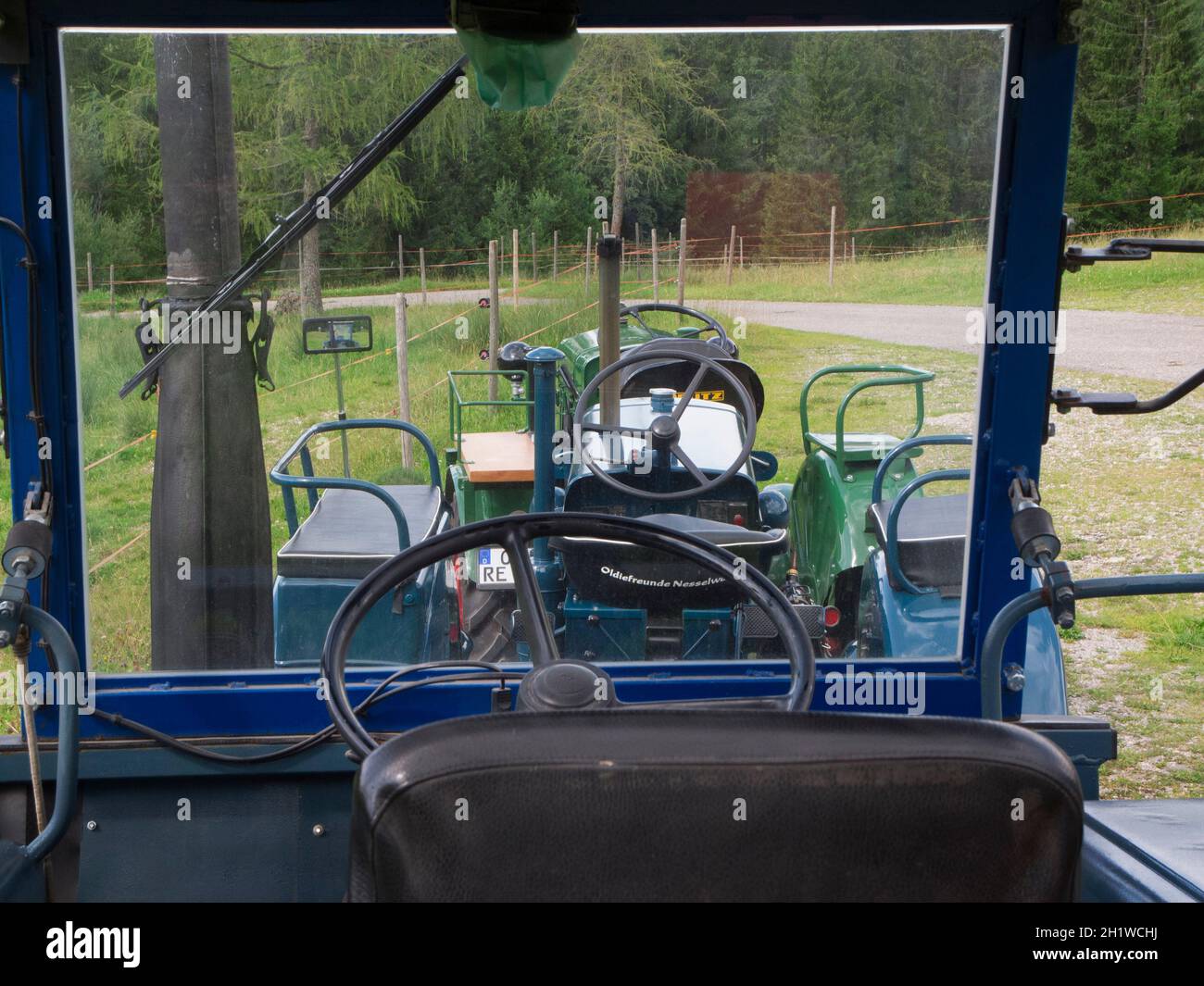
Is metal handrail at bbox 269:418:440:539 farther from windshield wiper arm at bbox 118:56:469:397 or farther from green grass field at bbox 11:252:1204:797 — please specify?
windshield wiper arm at bbox 118:56:469:397

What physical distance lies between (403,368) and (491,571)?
46 centimetres

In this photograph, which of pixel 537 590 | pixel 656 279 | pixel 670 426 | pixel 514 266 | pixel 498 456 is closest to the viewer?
pixel 537 590

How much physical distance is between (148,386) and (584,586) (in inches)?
37.9

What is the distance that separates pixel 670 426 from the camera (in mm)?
2691

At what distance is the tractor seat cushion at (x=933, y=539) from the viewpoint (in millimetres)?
2326

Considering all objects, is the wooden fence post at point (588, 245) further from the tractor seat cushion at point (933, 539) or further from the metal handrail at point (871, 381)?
the tractor seat cushion at point (933, 539)

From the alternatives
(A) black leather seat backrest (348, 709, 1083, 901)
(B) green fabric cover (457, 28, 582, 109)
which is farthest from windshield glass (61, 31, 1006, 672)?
(A) black leather seat backrest (348, 709, 1083, 901)

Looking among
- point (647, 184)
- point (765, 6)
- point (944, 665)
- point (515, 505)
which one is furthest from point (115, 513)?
point (944, 665)

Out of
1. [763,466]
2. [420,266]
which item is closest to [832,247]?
[763,466]

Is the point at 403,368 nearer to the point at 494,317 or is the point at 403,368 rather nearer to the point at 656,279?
the point at 494,317

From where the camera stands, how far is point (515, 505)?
2658mm

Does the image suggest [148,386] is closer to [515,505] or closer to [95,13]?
[95,13]

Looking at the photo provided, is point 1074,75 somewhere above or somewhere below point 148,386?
above

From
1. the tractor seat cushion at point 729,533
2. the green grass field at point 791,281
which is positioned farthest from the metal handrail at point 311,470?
the tractor seat cushion at point 729,533
